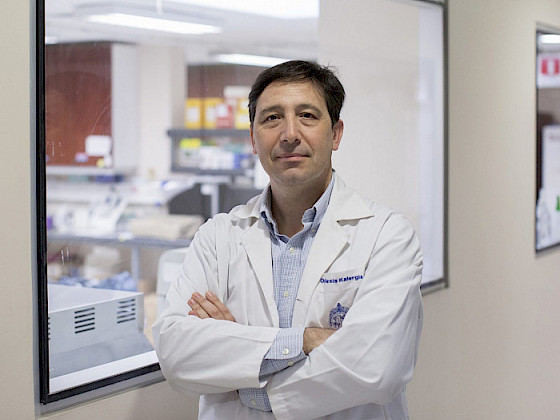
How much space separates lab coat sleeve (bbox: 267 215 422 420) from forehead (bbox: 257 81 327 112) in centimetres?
40

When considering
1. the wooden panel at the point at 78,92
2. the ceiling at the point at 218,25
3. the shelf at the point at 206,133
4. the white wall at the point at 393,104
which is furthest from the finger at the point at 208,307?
the shelf at the point at 206,133

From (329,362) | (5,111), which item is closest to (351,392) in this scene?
(329,362)

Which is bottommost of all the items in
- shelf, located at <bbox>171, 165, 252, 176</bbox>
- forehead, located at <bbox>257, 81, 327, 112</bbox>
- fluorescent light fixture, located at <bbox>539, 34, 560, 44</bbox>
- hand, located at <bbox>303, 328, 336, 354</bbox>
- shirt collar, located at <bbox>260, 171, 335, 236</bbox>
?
hand, located at <bbox>303, 328, 336, 354</bbox>

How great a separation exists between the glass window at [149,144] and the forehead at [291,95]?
52cm

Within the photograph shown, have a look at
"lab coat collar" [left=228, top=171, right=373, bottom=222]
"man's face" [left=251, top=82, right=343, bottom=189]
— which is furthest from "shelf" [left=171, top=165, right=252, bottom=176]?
"man's face" [left=251, top=82, right=343, bottom=189]

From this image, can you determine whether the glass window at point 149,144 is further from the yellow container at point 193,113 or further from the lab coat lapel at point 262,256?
the lab coat lapel at point 262,256

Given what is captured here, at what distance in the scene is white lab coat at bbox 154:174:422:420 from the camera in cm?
156

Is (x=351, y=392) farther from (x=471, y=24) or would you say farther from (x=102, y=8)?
(x=102, y=8)

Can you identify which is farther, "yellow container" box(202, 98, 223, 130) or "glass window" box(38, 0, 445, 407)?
"yellow container" box(202, 98, 223, 130)

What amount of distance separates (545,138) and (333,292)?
286cm

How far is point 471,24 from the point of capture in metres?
3.28

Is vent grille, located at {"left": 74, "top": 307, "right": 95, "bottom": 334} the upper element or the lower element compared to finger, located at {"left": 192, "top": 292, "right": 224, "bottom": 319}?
lower

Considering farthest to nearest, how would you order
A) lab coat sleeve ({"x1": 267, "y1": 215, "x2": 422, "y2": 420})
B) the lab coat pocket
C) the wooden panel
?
the wooden panel → the lab coat pocket → lab coat sleeve ({"x1": 267, "y1": 215, "x2": 422, "y2": 420})

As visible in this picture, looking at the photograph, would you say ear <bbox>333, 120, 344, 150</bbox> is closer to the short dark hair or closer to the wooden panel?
the short dark hair
